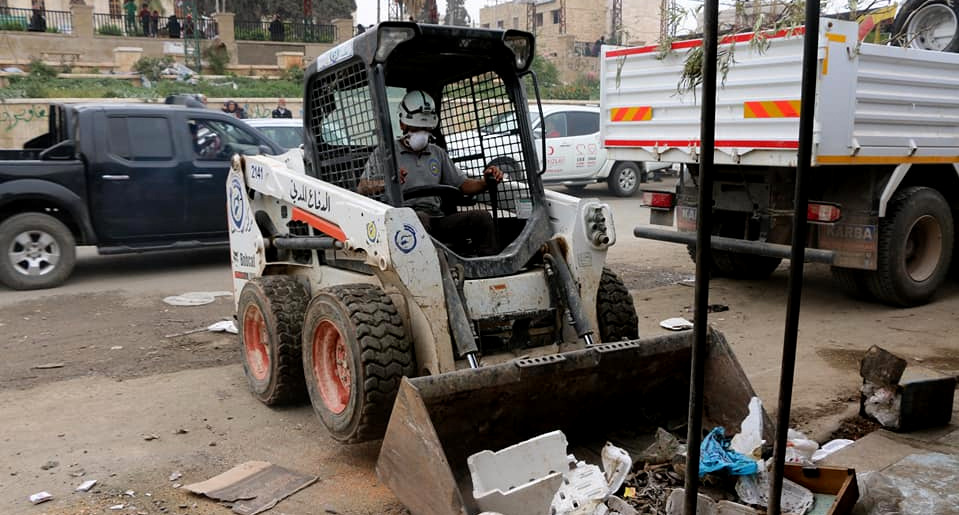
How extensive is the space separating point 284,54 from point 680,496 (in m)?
31.0

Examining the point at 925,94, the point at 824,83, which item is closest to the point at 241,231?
the point at 824,83

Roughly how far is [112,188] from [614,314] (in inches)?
243

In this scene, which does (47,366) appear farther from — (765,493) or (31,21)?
(31,21)

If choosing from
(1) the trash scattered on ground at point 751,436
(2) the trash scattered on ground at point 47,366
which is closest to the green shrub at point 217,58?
(2) the trash scattered on ground at point 47,366

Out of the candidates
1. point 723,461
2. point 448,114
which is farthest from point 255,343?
point 723,461

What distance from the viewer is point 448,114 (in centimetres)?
550

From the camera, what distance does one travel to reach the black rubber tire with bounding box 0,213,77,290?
826cm

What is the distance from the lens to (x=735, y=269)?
345 inches

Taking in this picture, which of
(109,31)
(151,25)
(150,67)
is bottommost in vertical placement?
(150,67)

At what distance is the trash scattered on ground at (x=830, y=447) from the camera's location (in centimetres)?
418

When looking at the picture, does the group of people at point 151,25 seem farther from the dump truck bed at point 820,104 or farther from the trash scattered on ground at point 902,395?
the trash scattered on ground at point 902,395

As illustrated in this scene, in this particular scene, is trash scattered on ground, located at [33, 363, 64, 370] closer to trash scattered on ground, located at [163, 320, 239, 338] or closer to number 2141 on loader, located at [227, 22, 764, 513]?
trash scattered on ground, located at [163, 320, 239, 338]

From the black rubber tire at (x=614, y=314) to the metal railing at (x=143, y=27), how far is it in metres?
31.9

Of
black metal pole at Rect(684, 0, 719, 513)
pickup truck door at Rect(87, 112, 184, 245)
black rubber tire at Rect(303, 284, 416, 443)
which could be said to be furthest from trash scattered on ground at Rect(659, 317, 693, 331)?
pickup truck door at Rect(87, 112, 184, 245)
